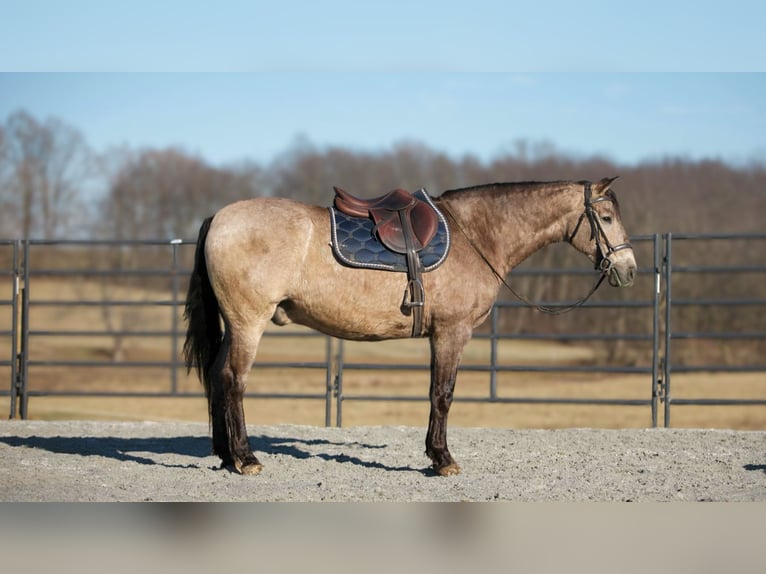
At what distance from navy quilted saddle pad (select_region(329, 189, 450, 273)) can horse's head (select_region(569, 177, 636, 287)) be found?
92cm

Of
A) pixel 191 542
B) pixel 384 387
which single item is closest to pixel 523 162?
pixel 384 387

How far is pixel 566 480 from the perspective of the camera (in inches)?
200

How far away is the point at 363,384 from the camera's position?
18469 millimetres

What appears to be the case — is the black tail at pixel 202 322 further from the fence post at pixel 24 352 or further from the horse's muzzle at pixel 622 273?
the fence post at pixel 24 352

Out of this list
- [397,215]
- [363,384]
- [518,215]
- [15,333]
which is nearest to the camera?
[397,215]

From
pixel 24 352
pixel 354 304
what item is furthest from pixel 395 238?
pixel 24 352

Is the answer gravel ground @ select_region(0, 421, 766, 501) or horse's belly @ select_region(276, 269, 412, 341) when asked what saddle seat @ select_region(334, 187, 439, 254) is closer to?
horse's belly @ select_region(276, 269, 412, 341)

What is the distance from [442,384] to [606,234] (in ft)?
4.52

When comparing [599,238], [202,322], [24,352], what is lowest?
[24,352]

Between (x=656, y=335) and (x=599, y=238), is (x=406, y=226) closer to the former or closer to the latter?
(x=599, y=238)

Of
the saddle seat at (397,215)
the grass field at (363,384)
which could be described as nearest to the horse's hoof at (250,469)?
the saddle seat at (397,215)

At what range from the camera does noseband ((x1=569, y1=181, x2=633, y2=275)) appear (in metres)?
5.33

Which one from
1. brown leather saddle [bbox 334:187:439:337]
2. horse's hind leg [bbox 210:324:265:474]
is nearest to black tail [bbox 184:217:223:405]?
horse's hind leg [bbox 210:324:265:474]

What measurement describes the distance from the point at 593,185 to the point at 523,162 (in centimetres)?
2068
